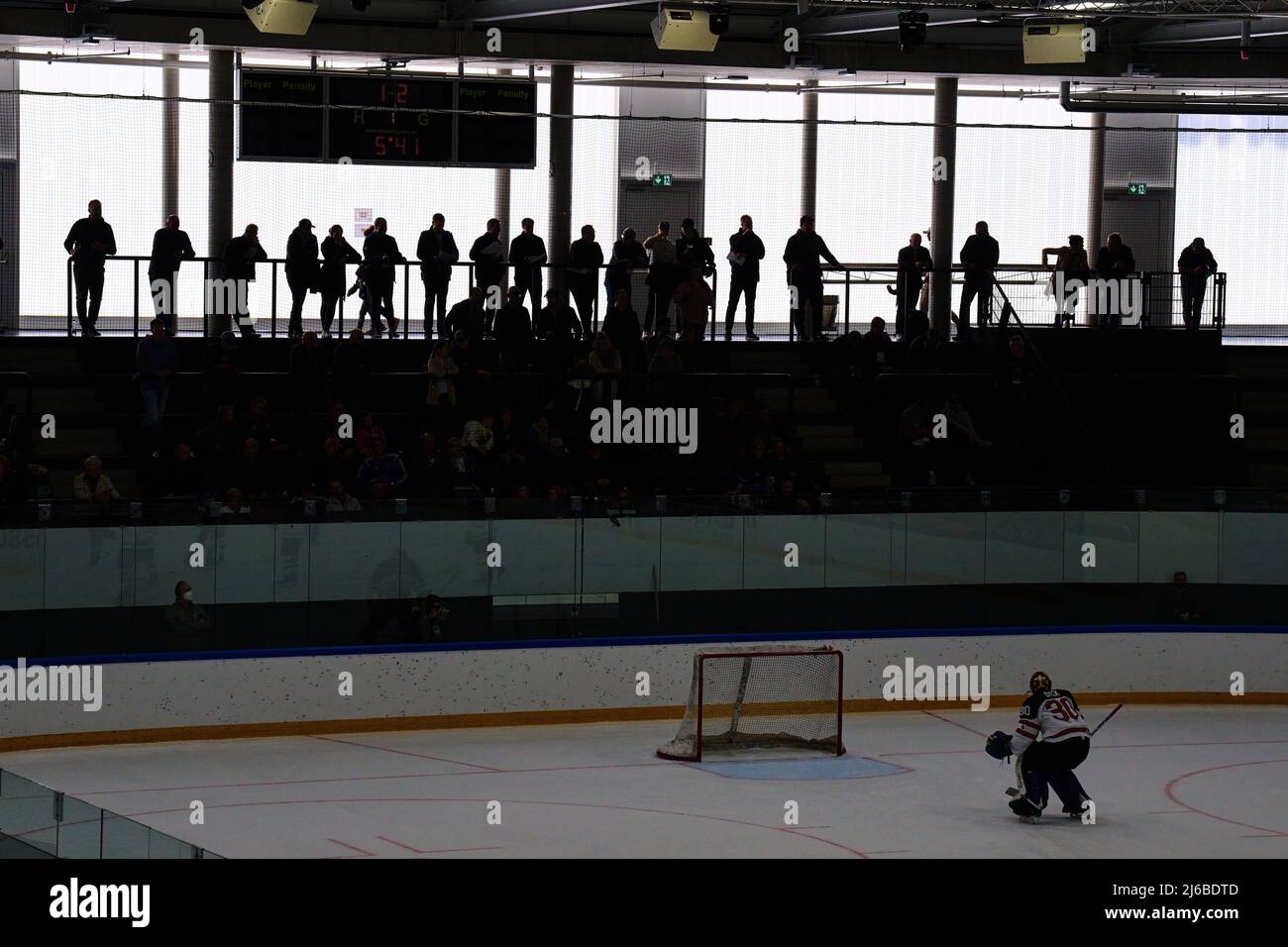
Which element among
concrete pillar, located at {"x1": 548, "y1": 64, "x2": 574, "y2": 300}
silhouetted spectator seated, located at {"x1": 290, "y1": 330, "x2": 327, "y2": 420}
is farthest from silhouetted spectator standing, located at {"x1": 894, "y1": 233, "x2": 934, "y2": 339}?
silhouetted spectator seated, located at {"x1": 290, "y1": 330, "x2": 327, "y2": 420}

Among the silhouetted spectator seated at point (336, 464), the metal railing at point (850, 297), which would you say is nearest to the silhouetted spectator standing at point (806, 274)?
the metal railing at point (850, 297)

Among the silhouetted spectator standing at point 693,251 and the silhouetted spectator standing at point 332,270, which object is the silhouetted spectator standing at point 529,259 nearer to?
the silhouetted spectator standing at point 693,251

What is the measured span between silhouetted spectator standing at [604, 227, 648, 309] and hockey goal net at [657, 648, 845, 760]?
6.32m

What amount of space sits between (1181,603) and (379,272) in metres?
8.87

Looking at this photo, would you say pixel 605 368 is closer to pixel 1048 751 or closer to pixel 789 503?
pixel 789 503

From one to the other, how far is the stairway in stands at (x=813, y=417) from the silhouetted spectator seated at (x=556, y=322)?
6.65 feet

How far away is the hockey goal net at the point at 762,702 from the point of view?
15.5 m

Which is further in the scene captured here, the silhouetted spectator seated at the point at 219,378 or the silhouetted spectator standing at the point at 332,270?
the silhouetted spectator standing at the point at 332,270

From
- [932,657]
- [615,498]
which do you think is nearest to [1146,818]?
[932,657]

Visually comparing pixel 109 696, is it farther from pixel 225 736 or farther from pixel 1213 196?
pixel 1213 196

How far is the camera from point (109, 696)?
15062mm

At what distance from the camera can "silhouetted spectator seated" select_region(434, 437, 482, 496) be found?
1700 centimetres

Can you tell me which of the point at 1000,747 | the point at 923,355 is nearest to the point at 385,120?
the point at 923,355

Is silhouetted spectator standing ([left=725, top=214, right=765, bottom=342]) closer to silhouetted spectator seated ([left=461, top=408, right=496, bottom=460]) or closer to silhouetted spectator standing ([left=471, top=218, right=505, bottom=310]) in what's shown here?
silhouetted spectator standing ([left=471, top=218, right=505, bottom=310])
